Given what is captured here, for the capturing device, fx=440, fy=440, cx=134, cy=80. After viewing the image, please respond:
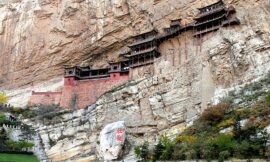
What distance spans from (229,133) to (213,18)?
54.1ft

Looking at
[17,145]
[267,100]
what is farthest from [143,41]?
[267,100]

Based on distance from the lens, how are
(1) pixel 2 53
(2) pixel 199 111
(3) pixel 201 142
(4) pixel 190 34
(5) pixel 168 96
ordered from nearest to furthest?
(3) pixel 201 142 → (2) pixel 199 111 → (5) pixel 168 96 → (4) pixel 190 34 → (1) pixel 2 53

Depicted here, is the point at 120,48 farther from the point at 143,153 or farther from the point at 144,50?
the point at 143,153

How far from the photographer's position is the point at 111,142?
39.0 meters

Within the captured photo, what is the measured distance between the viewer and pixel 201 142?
30.3 metres

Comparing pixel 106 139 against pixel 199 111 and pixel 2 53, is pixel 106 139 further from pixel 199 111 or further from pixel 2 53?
pixel 2 53

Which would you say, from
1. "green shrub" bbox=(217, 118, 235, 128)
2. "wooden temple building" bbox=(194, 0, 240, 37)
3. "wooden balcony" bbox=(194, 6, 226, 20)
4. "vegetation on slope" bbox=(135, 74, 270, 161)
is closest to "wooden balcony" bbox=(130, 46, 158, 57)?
"wooden temple building" bbox=(194, 0, 240, 37)

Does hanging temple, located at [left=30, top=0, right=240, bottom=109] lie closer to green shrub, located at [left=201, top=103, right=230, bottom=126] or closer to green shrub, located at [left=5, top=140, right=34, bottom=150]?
green shrub, located at [left=5, top=140, right=34, bottom=150]

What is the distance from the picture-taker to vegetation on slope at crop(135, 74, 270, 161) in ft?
89.2

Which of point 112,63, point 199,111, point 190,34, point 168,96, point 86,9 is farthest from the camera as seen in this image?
point 86,9

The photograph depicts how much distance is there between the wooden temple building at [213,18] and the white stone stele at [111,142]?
12228mm

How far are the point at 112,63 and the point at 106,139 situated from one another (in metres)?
13.2

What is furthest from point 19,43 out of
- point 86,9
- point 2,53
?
point 86,9

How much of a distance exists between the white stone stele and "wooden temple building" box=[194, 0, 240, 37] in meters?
12.2
